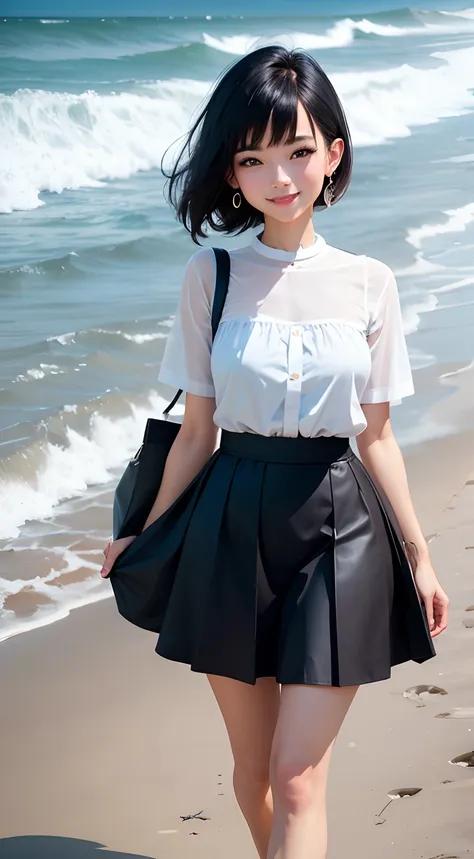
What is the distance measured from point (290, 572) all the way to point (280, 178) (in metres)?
0.72

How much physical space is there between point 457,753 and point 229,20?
698 inches

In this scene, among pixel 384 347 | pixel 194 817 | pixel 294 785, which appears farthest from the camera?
pixel 194 817

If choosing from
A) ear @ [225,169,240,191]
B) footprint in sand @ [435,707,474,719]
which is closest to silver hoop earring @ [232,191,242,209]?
ear @ [225,169,240,191]

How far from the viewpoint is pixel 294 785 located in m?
2.08

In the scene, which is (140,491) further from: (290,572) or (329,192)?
(329,192)

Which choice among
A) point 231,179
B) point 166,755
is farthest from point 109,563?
point 166,755

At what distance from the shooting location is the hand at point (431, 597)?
7.61 ft

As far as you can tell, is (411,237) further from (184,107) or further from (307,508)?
(307,508)

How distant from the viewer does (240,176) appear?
2.30 m

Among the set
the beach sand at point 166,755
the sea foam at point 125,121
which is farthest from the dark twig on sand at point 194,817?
the sea foam at point 125,121

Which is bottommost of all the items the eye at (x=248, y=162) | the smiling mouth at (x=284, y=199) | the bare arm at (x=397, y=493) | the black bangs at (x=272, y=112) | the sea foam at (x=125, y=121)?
the sea foam at (x=125, y=121)

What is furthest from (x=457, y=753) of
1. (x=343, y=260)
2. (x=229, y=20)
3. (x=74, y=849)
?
(x=229, y=20)

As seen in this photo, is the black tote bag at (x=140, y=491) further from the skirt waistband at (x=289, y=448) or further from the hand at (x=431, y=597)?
the hand at (x=431, y=597)

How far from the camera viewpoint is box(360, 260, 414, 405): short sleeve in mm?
2307
